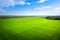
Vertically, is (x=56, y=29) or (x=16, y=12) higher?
(x=16, y=12)

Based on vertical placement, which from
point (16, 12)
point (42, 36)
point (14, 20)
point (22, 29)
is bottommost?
point (42, 36)

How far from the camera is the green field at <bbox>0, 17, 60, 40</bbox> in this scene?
7.04 feet

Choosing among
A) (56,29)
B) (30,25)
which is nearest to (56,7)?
(56,29)

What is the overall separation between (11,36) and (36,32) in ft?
1.47

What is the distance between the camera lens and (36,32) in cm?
216

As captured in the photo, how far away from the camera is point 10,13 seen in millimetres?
2176

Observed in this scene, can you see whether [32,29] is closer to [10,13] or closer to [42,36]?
[42,36]

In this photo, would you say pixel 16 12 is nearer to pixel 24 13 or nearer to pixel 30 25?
pixel 24 13

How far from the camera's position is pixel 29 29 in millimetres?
2148

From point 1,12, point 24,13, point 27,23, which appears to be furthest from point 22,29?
point 1,12

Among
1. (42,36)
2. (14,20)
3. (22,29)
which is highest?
(14,20)

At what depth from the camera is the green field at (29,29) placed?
2146 millimetres

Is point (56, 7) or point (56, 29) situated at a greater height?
point (56, 7)

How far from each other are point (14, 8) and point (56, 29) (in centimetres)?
84
